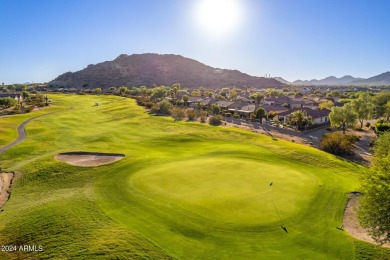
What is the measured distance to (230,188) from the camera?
109 ft

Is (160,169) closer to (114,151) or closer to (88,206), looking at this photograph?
(88,206)

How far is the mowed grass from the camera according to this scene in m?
23.5

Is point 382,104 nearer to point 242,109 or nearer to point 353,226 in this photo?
point 242,109

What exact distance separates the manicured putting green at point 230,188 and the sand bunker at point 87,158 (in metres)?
11.1

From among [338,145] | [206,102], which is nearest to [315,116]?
[338,145]

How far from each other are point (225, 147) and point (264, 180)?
865 inches

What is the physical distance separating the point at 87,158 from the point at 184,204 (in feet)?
93.2

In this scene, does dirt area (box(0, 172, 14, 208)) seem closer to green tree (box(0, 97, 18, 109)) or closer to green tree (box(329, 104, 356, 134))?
green tree (box(329, 104, 356, 134))

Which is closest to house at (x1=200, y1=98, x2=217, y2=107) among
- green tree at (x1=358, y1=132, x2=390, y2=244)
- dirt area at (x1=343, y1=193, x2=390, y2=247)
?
dirt area at (x1=343, y1=193, x2=390, y2=247)

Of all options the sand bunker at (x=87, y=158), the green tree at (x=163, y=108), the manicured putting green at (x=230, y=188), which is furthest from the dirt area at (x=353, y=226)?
the green tree at (x=163, y=108)

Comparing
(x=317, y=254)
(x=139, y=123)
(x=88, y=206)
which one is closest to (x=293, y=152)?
(x=317, y=254)

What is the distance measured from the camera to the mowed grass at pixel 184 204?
77.2 feet

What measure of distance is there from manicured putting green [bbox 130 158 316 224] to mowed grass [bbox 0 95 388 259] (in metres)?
0.12

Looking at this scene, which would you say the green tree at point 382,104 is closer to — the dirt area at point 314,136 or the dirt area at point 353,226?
the dirt area at point 314,136
